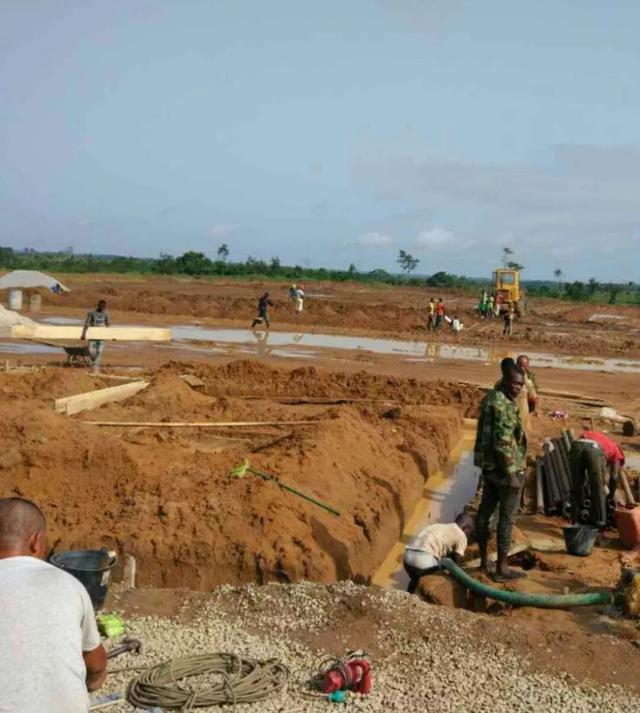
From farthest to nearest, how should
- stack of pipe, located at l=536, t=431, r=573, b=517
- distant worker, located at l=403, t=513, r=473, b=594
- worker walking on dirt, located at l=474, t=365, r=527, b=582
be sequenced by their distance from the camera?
stack of pipe, located at l=536, t=431, r=573, b=517 < worker walking on dirt, located at l=474, t=365, r=527, b=582 < distant worker, located at l=403, t=513, r=473, b=594

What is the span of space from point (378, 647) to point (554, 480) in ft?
17.2

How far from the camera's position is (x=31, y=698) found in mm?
2652

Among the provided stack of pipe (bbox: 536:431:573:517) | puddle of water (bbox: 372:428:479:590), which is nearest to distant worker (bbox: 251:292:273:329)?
puddle of water (bbox: 372:428:479:590)

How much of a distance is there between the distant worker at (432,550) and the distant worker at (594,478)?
2208mm

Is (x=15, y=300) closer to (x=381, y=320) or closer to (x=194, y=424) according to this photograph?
(x=381, y=320)

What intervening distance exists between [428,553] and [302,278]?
75.0 m

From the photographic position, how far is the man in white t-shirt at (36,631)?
8.70 ft

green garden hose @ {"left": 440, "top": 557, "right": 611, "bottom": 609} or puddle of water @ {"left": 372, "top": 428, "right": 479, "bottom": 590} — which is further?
puddle of water @ {"left": 372, "top": 428, "right": 479, "bottom": 590}

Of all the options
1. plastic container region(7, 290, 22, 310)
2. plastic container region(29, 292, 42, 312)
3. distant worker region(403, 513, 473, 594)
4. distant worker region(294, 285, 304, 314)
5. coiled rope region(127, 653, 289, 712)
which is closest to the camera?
coiled rope region(127, 653, 289, 712)

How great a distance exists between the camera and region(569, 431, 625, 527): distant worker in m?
9.35

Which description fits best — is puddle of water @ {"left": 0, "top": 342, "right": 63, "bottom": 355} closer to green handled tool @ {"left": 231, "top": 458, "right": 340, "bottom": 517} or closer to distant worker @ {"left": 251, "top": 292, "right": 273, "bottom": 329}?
distant worker @ {"left": 251, "top": 292, "right": 273, "bottom": 329}

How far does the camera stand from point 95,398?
14.1 metres

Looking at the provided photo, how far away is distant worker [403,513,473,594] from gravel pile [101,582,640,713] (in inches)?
31.2

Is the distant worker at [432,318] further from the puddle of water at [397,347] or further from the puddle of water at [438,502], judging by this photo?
the puddle of water at [438,502]
